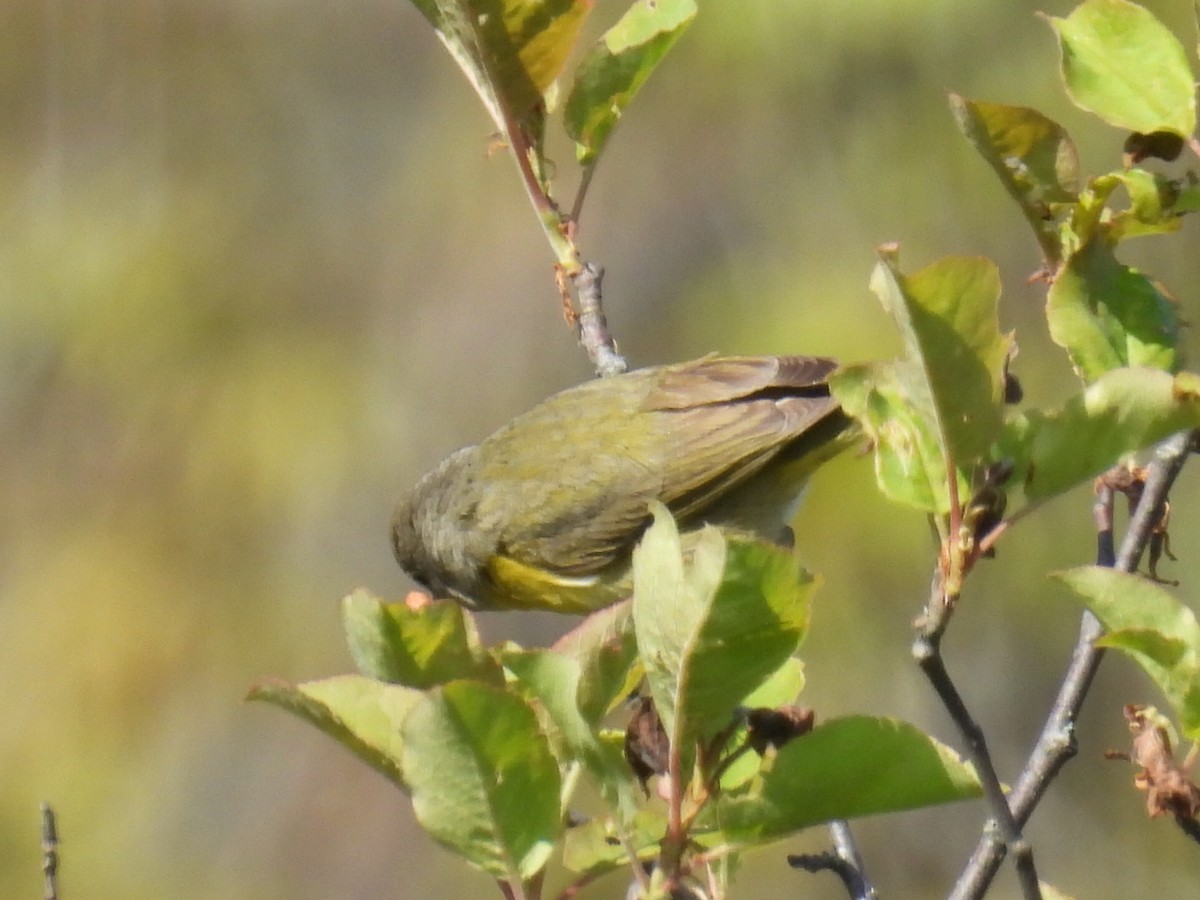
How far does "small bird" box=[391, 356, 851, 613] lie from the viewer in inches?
109

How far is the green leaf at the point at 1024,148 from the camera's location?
119 cm

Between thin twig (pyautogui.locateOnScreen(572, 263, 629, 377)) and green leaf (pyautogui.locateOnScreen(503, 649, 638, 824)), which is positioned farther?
thin twig (pyautogui.locateOnScreen(572, 263, 629, 377))

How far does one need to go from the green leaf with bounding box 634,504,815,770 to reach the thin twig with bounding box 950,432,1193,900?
12.1 inches

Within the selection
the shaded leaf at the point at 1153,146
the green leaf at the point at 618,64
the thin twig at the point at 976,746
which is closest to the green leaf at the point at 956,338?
the thin twig at the point at 976,746

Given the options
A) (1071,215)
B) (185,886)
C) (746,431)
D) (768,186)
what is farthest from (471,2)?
(185,886)

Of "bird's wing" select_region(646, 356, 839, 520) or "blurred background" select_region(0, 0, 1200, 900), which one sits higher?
"bird's wing" select_region(646, 356, 839, 520)

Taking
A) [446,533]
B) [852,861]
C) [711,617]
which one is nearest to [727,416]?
[446,533]

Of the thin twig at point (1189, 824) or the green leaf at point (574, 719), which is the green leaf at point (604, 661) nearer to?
the green leaf at point (574, 719)

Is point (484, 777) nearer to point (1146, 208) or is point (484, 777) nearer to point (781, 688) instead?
point (781, 688)

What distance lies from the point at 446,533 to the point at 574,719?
205 cm

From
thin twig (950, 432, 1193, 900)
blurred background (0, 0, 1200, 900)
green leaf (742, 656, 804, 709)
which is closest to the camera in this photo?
thin twig (950, 432, 1193, 900)

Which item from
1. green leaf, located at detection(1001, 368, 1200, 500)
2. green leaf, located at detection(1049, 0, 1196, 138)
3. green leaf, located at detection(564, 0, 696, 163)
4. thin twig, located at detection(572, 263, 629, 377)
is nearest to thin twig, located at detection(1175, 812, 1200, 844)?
green leaf, located at detection(1001, 368, 1200, 500)

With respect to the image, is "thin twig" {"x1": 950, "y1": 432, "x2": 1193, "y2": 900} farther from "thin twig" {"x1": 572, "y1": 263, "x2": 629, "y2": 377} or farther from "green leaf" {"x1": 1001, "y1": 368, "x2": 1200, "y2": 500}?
"thin twig" {"x1": 572, "y1": 263, "x2": 629, "y2": 377}

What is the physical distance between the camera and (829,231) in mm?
5410
